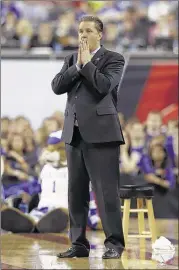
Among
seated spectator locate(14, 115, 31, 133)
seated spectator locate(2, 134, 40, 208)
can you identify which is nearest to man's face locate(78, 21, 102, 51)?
seated spectator locate(2, 134, 40, 208)

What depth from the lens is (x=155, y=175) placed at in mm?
10516

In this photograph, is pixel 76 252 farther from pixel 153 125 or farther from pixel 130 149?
pixel 153 125

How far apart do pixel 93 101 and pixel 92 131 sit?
21cm

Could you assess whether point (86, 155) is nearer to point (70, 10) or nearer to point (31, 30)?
point (31, 30)

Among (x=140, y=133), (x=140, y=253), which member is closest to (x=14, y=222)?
(x=140, y=253)

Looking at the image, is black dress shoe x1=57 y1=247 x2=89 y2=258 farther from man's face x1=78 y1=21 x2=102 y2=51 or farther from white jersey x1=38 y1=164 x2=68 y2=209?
white jersey x1=38 y1=164 x2=68 y2=209

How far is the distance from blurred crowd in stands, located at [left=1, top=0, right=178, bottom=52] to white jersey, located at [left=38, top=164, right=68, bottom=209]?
3.37 metres

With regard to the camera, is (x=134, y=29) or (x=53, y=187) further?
(x=134, y=29)

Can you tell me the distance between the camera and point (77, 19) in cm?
1320

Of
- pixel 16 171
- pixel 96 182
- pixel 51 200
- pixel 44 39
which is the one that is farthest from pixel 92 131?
pixel 44 39

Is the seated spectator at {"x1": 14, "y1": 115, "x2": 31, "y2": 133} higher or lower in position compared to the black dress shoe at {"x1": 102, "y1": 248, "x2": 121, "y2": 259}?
higher

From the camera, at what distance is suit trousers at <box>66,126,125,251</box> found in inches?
202

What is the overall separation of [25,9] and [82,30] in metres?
8.76

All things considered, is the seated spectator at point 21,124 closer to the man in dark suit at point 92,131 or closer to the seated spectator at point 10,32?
the seated spectator at point 10,32
